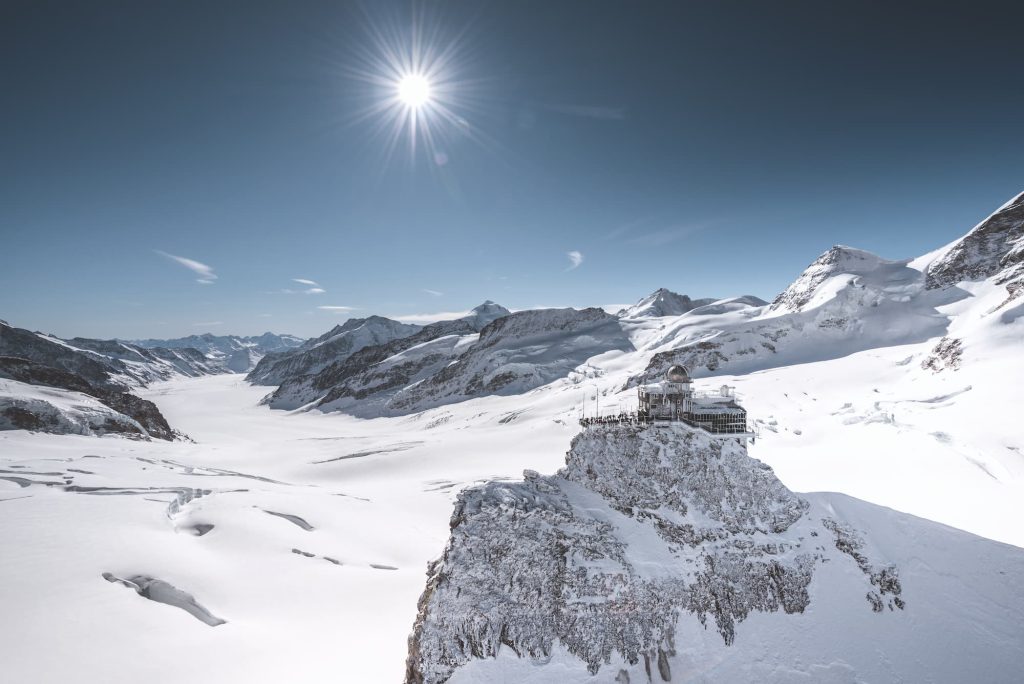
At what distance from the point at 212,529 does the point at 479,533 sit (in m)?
23.7

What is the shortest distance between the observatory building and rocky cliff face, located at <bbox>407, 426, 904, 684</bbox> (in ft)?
4.99

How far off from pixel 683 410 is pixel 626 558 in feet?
32.7

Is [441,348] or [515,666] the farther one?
[441,348]

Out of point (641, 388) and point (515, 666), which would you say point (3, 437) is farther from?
point (641, 388)

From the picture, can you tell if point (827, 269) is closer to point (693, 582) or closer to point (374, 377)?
point (693, 582)

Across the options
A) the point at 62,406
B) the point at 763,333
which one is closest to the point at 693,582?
the point at 62,406

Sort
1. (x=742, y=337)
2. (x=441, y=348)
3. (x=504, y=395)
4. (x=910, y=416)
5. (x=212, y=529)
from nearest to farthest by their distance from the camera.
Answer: (x=212, y=529) → (x=910, y=416) → (x=742, y=337) → (x=504, y=395) → (x=441, y=348)

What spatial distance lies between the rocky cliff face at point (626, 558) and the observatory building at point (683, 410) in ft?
4.99

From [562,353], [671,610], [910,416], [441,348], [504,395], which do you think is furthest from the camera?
[441,348]

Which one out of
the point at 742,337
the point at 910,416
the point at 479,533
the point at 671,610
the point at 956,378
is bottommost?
the point at 671,610

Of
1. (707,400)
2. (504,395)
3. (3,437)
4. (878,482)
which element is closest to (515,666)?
(707,400)

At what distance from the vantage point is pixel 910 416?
4209 centimetres

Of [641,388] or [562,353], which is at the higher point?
[562,353]

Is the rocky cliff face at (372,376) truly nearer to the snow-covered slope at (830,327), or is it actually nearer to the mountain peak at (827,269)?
the snow-covered slope at (830,327)
